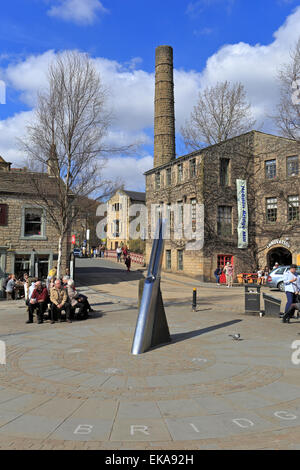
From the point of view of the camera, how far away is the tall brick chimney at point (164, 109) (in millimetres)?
40875

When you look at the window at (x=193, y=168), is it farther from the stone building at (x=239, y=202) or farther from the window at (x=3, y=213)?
the window at (x=3, y=213)

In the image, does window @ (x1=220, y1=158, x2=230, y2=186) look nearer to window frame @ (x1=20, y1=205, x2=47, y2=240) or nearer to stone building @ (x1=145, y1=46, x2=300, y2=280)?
stone building @ (x1=145, y1=46, x2=300, y2=280)

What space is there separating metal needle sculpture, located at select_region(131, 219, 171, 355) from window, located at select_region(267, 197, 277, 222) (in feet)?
76.5

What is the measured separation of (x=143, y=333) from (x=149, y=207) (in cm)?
2875

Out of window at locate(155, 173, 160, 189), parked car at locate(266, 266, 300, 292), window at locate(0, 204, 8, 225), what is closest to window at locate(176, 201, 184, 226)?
window at locate(155, 173, 160, 189)

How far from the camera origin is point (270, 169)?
30.6 metres

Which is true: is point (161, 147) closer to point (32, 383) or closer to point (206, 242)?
point (206, 242)

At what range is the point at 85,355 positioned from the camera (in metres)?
7.59

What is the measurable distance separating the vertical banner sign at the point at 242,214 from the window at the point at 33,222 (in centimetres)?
1555

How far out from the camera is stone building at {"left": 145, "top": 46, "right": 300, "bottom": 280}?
29.2 metres

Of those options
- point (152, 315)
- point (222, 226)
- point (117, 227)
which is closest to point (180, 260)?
point (222, 226)

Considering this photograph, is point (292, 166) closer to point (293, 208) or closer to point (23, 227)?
point (293, 208)

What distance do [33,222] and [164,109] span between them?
80.1 ft
